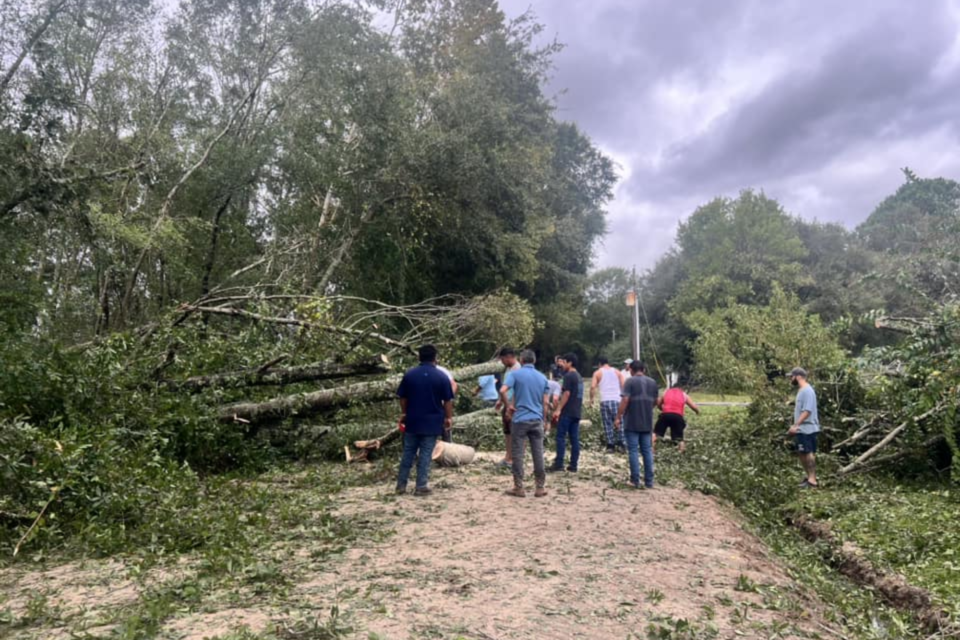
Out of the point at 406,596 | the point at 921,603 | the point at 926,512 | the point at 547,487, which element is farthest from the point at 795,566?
the point at 406,596

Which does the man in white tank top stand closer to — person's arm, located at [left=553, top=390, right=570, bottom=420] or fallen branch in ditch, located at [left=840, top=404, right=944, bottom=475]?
person's arm, located at [left=553, top=390, right=570, bottom=420]

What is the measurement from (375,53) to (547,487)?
1289cm

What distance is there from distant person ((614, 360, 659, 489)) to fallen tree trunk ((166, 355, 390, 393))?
3112 millimetres

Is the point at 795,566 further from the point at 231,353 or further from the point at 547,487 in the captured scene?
the point at 231,353

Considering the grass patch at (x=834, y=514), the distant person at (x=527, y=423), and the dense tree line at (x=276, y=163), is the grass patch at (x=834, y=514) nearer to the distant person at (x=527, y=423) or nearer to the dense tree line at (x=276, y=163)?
the distant person at (x=527, y=423)

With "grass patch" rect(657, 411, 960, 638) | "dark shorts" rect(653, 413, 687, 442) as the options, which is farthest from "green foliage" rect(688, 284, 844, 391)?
"dark shorts" rect(653, 413, 687, 442)

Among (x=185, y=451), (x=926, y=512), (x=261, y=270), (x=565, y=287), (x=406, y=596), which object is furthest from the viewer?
(x=565, y=287)

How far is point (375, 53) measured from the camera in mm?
16672

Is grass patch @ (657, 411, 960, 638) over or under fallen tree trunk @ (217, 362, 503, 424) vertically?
under

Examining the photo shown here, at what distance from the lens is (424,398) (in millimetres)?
6926

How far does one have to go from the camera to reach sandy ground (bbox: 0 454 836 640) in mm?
3430

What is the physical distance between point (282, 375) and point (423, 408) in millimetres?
3011

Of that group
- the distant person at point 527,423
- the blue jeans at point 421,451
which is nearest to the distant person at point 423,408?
the blue jeans at point 421,451

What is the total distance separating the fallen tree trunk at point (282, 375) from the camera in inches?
344
